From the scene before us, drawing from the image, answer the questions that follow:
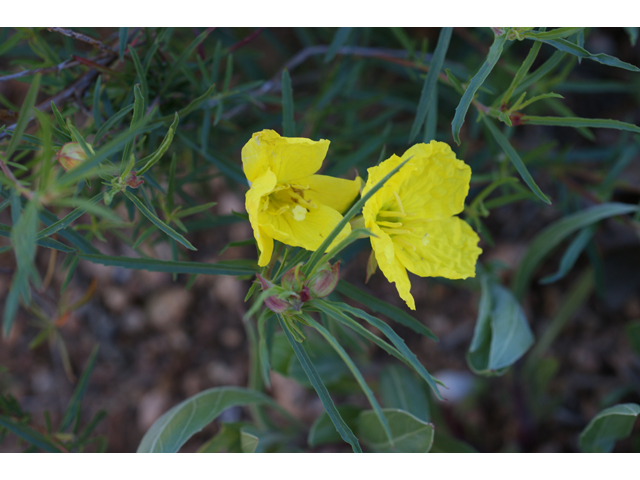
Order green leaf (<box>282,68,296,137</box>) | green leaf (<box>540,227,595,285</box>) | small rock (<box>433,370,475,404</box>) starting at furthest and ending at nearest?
small rock (<box>433,370,475,404</box>)
green leaf (<box>540,227,595,285</box>)
green leaf (<box>282,68,296,137</box>)

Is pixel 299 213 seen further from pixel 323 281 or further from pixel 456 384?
pixel 456 384

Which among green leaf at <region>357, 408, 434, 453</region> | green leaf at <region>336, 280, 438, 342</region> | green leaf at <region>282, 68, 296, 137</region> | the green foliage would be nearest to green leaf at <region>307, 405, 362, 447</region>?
the green foliage

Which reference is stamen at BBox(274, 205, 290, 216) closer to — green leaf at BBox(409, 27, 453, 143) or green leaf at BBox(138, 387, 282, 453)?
green leaf at BBox(409, 27, 453, 143)

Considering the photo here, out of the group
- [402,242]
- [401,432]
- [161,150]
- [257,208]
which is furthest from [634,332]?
[161,150]

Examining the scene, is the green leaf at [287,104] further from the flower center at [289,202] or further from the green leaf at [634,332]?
the green leaf at [634,332]

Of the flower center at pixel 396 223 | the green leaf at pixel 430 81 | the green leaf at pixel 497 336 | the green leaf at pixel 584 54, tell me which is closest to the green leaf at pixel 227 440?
the green leaf at pixel 497 336

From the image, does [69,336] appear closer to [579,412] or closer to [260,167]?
[260,167]

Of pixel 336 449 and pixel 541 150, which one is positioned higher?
pixel 541 150

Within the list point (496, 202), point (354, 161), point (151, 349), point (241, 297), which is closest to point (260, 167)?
point (354, 161)
